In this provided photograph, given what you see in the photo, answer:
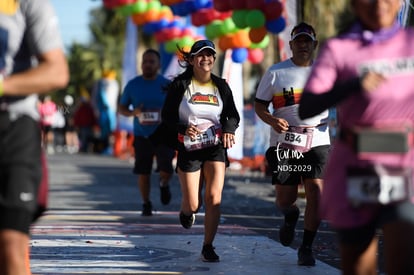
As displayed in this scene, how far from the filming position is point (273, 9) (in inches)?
671

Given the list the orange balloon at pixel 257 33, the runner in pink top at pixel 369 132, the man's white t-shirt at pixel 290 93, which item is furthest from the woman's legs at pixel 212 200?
the orange balloon at pixel 257 33

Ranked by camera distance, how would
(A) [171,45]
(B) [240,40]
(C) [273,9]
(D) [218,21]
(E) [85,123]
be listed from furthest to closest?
(E) [85,123] < (A) [171,45] < (D) [218,21] < (B) [240,40] < (C) [273,9]

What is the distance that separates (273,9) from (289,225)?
7.56 metres

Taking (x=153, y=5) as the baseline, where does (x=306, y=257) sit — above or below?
below

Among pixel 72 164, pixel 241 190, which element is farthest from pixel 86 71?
pixel 241 190

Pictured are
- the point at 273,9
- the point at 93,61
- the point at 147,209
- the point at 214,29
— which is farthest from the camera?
the point at 93,61

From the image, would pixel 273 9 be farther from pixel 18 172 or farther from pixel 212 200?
pixel 18 172

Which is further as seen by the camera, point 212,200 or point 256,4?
point 256,4

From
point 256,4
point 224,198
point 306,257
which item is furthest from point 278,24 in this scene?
point 306,257

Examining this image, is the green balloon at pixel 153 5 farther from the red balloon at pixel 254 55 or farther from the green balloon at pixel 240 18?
the green balloon at pixel 240 18

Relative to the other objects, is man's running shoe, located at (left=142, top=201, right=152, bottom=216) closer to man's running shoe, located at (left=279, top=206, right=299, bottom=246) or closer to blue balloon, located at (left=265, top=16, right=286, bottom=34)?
blue balloon, located at (left=265, top=16, right=286, bottom=34)

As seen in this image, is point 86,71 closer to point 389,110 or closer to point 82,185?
point 82,185

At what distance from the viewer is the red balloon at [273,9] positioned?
1702 centimetres

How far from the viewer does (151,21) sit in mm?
25734
